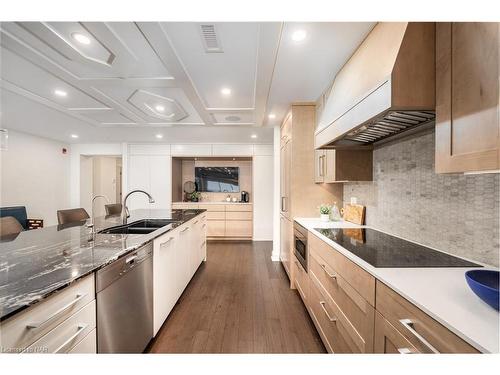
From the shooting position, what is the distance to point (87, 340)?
0.99 m

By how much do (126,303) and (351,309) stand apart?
133cm

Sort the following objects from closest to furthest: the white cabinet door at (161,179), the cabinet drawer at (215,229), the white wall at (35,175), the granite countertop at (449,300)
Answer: the granite countertop at (449,300) → the white wall at (35,175) → the cabinet drawer at (215,229) → the white cabinet door at (161,179)

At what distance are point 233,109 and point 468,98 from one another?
8.26 ft

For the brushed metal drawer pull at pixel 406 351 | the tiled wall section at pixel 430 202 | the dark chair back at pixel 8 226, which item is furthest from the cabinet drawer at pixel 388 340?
the dark chair back at pixel 8 226

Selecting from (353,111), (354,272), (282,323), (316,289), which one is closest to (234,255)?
(282,323)

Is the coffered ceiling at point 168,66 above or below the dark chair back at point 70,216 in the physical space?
above

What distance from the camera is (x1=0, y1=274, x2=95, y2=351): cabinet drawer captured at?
666 millimetres

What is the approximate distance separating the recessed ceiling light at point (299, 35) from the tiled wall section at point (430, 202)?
1.06 metres

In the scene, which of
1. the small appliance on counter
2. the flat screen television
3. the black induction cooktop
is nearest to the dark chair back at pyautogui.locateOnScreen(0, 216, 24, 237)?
the black induction cooktop

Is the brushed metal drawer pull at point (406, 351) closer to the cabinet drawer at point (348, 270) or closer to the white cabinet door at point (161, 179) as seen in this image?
the cabinet drawer at point (348, 270)

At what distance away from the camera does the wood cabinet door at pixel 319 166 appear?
2.42m

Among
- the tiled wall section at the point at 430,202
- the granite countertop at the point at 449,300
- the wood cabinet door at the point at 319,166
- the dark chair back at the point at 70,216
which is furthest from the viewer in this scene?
the dark chair back at the point at 70,216

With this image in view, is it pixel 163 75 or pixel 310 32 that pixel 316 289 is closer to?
pixel 310 32

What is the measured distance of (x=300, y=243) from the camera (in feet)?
7.61
